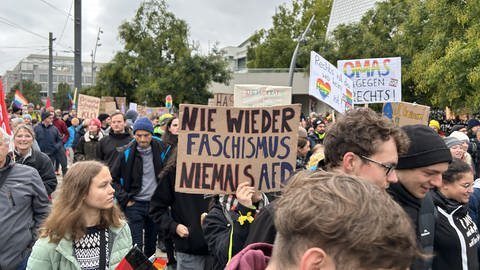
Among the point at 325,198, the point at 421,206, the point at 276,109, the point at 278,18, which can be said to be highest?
the point at 278,18

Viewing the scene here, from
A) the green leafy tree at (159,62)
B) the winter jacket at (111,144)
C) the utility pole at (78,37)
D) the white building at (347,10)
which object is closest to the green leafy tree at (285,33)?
the white building at (347,10)

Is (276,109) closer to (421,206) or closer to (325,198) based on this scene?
(421,206)

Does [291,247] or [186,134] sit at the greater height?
[186,134]

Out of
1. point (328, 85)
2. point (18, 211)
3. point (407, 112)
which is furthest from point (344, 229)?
point (407, 112)

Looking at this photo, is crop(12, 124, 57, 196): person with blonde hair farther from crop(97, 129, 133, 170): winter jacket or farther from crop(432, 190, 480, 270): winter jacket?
crop(432, 190, 480, 270): winter jacket

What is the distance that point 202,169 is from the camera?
334 cm

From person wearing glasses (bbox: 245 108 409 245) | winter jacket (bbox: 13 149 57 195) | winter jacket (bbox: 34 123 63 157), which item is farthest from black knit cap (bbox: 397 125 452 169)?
winter jacket (bbox: 34 123 63 157)

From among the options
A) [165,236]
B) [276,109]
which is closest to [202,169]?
[276,109]

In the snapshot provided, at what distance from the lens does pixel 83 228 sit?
3059mm

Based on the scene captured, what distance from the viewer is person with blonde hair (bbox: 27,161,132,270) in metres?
2.91

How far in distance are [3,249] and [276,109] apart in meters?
2.23

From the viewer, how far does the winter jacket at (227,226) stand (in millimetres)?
2656

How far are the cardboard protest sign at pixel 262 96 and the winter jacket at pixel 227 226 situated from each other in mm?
3691

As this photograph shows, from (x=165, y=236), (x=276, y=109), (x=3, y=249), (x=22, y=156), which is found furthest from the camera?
(x=22, y=156)
